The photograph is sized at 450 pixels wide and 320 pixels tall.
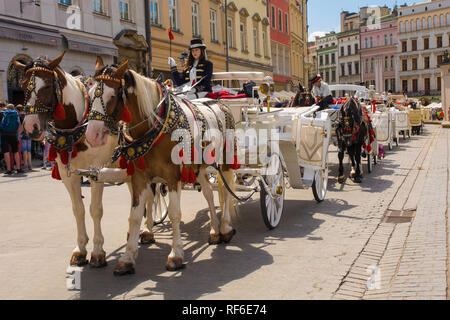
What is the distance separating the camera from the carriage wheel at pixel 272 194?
20.9ft

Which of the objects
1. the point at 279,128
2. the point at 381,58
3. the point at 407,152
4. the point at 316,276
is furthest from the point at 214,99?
the point at 381,58

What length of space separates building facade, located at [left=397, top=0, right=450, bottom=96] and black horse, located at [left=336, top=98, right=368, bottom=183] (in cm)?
7486

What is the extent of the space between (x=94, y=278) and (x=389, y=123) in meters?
13.1

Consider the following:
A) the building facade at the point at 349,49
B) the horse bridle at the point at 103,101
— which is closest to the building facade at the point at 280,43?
the horse bridle at the point at 103,101

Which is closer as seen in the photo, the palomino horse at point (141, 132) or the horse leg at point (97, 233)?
→ the palomino horse at point (141, 132)

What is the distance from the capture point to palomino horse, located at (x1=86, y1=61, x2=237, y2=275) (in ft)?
14.5

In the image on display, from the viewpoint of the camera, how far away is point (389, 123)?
52.0 feet

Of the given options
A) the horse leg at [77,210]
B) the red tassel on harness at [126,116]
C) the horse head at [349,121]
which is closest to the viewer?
the red tassel on harness at [126,116]

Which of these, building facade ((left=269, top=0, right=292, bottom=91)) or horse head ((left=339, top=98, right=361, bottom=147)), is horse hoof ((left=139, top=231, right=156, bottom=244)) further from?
building facade ((left=269, top=0, right=292, bottom=91))

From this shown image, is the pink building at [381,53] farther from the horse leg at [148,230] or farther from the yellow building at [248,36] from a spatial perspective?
the horse leg at [148,230]

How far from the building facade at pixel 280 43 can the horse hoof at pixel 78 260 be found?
36382 millimetres

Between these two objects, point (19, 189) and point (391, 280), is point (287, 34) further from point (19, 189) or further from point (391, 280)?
point (391, 280)

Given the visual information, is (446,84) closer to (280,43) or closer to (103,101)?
(280,43)

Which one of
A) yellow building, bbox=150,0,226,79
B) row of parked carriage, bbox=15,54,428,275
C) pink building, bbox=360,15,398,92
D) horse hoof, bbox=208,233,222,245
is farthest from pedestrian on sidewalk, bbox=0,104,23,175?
pink building, bbox=360,15,398,92
